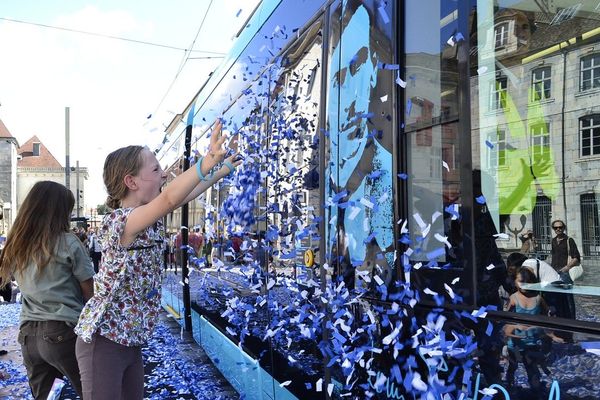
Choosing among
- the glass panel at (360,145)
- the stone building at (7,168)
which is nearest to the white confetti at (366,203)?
the glass panel at (360,145)

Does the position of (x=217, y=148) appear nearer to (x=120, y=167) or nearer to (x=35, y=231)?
(x=120, y=167)

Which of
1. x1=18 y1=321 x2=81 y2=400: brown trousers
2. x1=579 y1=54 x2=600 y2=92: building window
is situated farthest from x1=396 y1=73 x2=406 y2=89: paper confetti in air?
x1=18 y1=321 x2=81 y2=400: brown trousers

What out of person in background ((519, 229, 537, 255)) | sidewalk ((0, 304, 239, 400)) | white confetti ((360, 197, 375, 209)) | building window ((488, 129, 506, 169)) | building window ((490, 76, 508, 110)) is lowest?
sidewalk ((0, 304, 239, 400))

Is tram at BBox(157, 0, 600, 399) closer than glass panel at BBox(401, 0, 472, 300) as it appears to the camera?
Yes

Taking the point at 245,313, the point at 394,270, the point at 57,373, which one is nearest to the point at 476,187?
the point at 394,270

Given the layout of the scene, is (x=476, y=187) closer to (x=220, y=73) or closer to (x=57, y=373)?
(x=57, y=373)

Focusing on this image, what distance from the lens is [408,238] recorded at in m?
2.10

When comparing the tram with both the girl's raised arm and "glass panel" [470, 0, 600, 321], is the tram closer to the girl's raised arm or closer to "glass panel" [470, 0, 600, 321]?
"glass panel" [470, 0, 600, 321]

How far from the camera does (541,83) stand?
5.61 feet

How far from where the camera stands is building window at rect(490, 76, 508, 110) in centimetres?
180

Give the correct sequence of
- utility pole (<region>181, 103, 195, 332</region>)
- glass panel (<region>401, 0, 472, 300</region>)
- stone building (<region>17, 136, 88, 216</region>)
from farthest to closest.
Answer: stone building (<region>17, 136, 88, 216</region>) < utility pole (<region>181, 103, 195, 332</region>) < glass panel (<region>401, 0, 472, 300</region>)

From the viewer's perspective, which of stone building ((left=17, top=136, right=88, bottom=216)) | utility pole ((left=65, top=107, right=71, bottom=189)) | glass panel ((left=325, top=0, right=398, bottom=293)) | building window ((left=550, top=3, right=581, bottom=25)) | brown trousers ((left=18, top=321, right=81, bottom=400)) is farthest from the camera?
stone building ((left=17, top=136, right=88, bottom=216))

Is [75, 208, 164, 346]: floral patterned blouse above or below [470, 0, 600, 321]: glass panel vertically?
below

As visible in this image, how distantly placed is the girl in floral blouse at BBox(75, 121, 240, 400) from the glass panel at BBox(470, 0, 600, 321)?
3.93 feet
